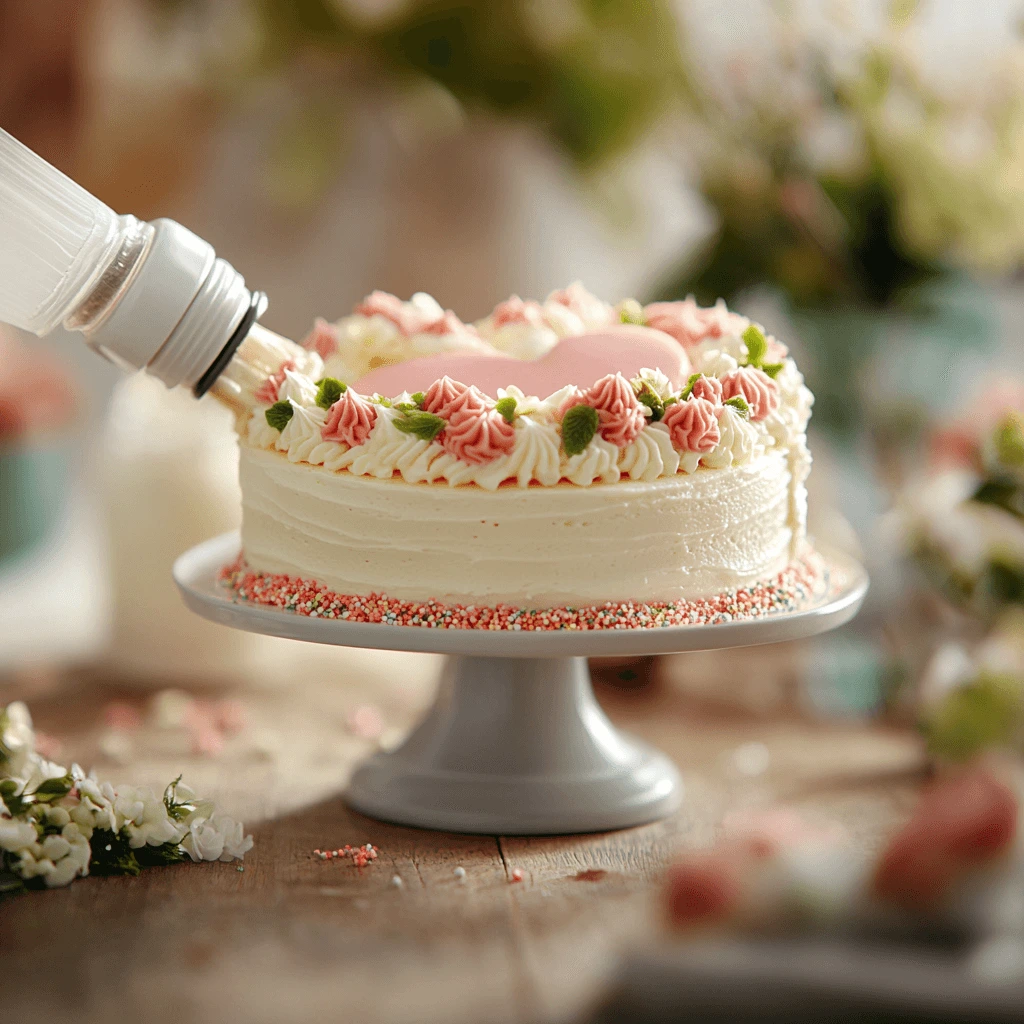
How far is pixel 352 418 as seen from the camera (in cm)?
156

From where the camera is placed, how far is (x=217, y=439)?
2439 millimetres

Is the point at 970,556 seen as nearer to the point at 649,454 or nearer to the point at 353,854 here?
the point at 649,454

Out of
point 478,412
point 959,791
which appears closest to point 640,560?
point 478,412

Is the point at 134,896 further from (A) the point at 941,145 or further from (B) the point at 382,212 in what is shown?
(B) the point at 382,212

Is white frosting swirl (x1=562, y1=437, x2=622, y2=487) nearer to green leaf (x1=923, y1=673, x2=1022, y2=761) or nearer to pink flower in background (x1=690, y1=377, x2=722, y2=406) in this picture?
pink flower in background (x1=690, y1=377, x2=722, y2=406)

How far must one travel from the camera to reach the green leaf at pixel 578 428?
150cm

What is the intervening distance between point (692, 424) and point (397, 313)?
0.50 meters

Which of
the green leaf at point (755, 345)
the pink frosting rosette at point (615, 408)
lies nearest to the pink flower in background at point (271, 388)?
the pink frosting rosette at point (615, 408)

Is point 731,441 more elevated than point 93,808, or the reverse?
point 731,441

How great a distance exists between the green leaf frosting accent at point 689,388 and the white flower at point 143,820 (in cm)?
79

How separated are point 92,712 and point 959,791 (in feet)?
5.14

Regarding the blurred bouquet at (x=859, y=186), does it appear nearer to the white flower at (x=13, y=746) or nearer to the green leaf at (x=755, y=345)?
the green leaf at (x=755, y=345)

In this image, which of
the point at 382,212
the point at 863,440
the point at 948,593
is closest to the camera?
the point at 948,593

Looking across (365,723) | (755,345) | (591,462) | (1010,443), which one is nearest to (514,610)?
(591,462)
